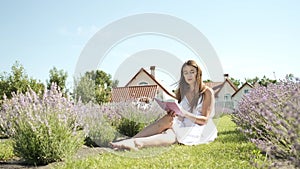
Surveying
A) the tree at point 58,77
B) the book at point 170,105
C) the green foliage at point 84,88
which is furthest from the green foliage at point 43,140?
the tree at point 58,77

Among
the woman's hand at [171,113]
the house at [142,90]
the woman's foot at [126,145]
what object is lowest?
the woman's foot at [126,145]

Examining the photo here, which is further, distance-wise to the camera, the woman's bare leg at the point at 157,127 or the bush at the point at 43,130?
the woman's bare leg at the point at 157,127

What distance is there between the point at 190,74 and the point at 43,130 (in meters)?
2.60

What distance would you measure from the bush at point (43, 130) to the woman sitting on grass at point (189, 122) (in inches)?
41.3

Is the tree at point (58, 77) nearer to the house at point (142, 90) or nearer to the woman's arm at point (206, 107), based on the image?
the house at point (142, 90)

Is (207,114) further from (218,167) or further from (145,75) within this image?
(145,75)

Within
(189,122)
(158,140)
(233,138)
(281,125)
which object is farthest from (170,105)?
(281,125)

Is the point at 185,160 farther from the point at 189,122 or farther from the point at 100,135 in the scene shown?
the point at 100,135

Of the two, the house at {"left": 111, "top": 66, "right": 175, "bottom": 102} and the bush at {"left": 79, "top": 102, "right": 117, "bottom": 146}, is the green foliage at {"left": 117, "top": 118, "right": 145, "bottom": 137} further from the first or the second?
the house at {"left": 111, "top": 66, "right": 175, "bottom": 102}

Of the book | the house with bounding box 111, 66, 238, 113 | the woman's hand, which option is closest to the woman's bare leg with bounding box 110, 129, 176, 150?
the woman's hand

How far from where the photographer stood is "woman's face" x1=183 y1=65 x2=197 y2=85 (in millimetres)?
5281

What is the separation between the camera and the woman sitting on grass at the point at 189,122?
4.82m

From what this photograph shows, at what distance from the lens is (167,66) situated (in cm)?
785

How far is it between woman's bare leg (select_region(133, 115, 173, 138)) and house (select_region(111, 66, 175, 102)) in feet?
13.8
